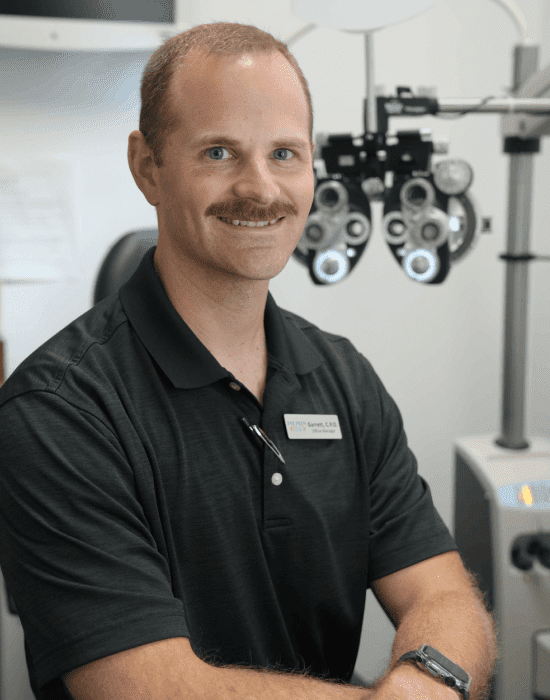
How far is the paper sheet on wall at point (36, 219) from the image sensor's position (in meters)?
2.02

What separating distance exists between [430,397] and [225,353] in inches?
56.7

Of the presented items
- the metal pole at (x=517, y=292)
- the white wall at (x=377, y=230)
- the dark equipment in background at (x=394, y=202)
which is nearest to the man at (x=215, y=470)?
the dark equipment in background at (x=394, y=202)

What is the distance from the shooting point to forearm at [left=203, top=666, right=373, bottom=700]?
792 mm

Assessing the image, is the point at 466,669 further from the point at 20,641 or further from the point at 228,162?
the point at 20,641

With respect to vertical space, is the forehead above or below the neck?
above

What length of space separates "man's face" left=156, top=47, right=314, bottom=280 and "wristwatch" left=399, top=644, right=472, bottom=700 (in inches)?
21.0

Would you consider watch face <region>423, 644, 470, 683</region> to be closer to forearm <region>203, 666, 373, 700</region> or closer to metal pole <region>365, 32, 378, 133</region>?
forearm <region>203, 666, 373, 700</region>

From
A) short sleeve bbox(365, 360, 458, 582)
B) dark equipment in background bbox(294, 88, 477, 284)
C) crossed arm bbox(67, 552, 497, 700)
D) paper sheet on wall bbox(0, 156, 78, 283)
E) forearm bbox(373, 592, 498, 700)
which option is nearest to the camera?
crossed arm bbox(67, 552, 497, 700)

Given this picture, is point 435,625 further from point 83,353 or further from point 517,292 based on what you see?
point 517,292

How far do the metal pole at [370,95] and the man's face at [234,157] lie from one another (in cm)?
53

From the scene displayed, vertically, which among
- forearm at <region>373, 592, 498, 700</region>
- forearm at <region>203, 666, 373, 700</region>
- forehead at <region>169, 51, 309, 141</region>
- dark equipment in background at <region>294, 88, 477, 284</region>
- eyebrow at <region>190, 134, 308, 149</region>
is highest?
forehead at <region>169, 51, 309, 141</region>

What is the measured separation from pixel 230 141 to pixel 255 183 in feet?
0.21

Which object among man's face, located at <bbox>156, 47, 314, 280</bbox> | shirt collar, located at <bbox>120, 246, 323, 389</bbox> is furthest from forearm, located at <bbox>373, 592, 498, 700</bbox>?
man's face, located at <bbox>156, 47, 314, 280</bbox>

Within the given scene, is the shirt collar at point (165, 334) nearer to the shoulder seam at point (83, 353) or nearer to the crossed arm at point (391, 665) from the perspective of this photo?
the shoulder seam at point (83, 353)
